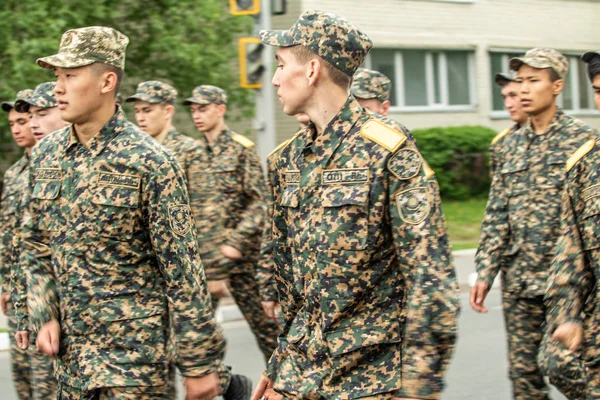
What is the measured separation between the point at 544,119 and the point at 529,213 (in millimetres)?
628

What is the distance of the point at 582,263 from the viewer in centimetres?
430

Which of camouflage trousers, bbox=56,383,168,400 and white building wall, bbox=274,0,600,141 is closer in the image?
camouflage trousers, bbox=56,383,168,400

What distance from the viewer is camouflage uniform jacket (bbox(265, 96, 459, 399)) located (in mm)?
3158

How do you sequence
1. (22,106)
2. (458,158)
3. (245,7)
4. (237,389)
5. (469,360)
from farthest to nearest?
(458,158) < (245,7) < (469,360) < (237,389) < (22,106)

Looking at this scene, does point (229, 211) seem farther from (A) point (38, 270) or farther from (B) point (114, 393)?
(B) point (114, 393)

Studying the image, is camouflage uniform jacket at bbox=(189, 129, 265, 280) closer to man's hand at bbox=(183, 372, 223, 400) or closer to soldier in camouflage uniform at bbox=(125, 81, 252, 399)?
soldier in camouflage uniform at bbox=(125, 81, 252, 399)

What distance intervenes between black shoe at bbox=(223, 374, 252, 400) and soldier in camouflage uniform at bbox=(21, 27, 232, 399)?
2691mm

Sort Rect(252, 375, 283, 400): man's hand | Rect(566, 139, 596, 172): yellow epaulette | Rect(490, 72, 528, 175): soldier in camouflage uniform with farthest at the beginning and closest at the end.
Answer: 1. Rect(490, 72, 528, 175): soldier in camouflage uniform
2. Rect(566, 139, 596, 172): yellow epaulette
3. Rect(252, 375, 283, 400): man's hand

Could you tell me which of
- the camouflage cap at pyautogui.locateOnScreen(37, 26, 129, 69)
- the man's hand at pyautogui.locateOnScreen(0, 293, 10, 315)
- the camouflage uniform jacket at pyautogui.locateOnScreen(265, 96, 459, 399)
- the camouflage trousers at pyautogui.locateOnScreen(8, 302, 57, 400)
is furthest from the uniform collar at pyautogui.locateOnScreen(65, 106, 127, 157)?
the man's hand at pyautogui.locateOnScreen(0, 293, 10, 315)

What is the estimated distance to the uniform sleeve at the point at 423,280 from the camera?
3104mm

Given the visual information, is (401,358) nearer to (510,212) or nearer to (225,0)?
(510,212)

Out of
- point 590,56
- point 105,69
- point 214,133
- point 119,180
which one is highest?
point 105,69

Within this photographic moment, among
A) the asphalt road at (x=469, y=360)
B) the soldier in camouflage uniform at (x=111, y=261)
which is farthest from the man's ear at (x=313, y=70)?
the asphalt road at (x=469, y=360)

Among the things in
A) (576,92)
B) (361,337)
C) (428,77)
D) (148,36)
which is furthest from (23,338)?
(576,92)
